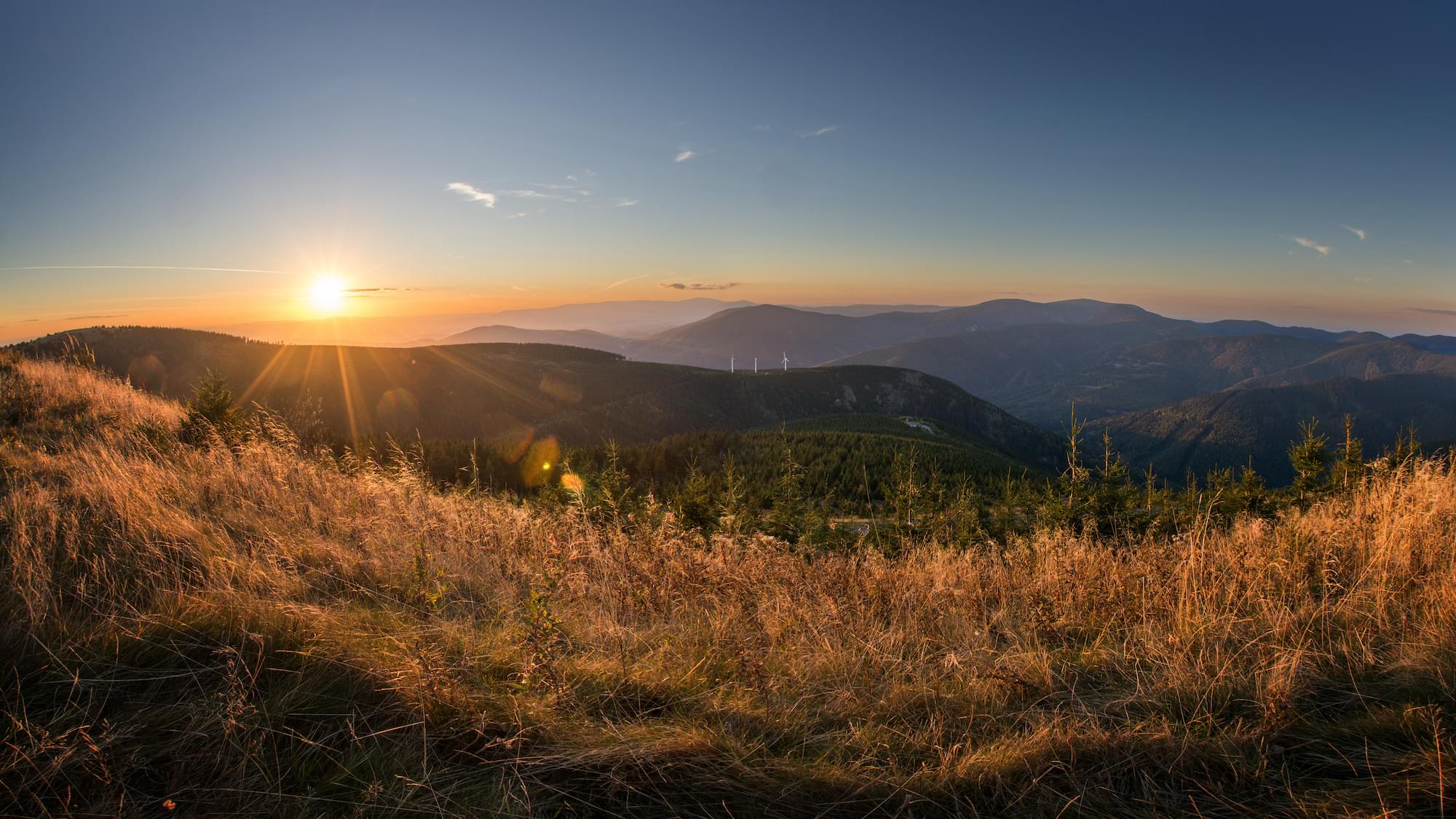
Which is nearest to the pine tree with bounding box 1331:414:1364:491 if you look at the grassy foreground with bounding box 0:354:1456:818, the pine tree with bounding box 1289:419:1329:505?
the pine tree with bounding box 1289:419:1329:505

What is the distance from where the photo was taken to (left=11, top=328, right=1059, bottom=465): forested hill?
99.7m

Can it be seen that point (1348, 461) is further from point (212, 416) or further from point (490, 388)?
point (490, 388)

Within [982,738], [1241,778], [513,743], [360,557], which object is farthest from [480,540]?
[1241,778]

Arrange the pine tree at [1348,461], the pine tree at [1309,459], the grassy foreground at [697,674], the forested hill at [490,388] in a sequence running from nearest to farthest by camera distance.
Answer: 1. the grassy foreground at [697,674]
2. the pine tree at [1348,461]
3. the pine tree at [1309,459]
4. the forested hill at [490,388]

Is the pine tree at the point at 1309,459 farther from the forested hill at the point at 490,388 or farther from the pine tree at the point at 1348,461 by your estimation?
the forested hill at the point at 490,388

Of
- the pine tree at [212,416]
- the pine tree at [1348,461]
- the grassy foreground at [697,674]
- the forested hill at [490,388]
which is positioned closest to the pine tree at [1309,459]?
the pine tree at [1348,461]

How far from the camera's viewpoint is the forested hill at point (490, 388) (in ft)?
327

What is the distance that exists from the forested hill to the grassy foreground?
78436 millimetres

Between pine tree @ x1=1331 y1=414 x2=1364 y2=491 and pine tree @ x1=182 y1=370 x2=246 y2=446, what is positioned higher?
pine tree @ x1=182 y1=370 x2=246 y2=446

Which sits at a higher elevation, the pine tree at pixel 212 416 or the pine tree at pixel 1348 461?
the pine tree at pixel 212 416

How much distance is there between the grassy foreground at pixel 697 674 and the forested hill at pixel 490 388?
78.4 meters

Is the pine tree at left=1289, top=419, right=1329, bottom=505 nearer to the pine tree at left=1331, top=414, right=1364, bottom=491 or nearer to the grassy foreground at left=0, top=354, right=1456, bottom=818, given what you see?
the pine tree at left=1331, top=414, right=1364, bottom=491

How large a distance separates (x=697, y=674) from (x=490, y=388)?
13547 cm

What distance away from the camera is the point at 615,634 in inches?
153
